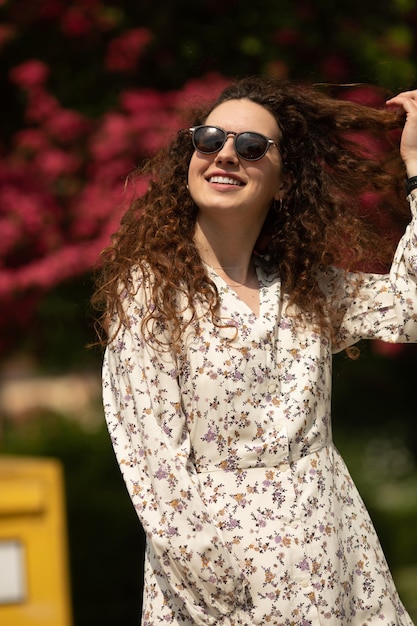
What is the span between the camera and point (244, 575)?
2361mm

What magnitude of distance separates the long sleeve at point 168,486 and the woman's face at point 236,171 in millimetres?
308

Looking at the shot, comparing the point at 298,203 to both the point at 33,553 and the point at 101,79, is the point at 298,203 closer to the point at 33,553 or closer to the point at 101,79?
the point at 33,553

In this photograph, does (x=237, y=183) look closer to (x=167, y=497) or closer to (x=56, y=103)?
(x=167, y=497)

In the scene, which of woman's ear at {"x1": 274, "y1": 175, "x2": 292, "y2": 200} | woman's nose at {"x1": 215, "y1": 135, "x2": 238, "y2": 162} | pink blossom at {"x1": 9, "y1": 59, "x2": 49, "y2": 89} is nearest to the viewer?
woman's nose at {"x1": 215, "y1": 135, "x2": 238, "y2": 162}

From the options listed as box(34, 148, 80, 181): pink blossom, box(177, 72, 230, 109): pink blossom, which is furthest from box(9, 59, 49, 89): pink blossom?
box(177, 72, 230, 109): pink blossom

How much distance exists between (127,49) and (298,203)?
2.43 metres

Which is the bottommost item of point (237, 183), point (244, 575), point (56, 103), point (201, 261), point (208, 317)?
point (244, 575)

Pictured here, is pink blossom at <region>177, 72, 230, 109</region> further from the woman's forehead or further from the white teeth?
the white teeth

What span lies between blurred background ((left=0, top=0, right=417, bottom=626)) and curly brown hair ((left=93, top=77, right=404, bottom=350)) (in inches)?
57.0

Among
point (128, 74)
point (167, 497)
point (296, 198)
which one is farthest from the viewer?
point (128, 74)

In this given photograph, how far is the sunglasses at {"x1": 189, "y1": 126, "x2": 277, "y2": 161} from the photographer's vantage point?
256cm

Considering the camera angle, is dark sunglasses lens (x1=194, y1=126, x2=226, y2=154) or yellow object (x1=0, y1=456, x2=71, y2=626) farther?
yellow object (x1=0, y1=456, x2=71, y2=626)

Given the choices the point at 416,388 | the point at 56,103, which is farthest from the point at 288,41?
the point at 416,388

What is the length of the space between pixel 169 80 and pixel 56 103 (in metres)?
0.66
